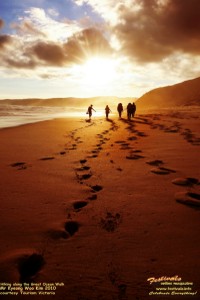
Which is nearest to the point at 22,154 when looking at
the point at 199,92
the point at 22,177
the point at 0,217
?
the point at 22,177

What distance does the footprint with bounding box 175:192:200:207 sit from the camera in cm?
405

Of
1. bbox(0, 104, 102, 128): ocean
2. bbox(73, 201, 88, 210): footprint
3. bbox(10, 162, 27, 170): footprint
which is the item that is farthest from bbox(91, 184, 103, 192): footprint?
bbox(0, 104, 102, 128): ocean

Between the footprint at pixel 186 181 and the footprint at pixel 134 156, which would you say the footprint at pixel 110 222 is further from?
the footprint at pixel 134 156

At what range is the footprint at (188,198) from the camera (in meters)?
4.05

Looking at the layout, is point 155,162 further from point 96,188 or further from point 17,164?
point 17,164

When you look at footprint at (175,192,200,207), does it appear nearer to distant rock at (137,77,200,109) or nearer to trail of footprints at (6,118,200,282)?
trail of footprints at (6,118,200,282)

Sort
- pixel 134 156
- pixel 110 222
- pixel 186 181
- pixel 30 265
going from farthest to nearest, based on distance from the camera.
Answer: pixel 134 156 < pixel 186 181 < pixel 110 222 < pixel 30 265

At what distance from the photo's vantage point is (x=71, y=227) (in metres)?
3.46

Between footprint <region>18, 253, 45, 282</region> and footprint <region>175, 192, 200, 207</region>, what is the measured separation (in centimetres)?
227

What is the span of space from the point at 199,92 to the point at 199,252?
5023 inches

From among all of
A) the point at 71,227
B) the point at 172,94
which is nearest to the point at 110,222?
the point at 71,227

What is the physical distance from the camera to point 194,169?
5875 millimetres

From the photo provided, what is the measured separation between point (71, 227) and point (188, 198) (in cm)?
186

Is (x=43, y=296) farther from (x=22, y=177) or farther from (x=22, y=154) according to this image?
(x=22, y=154)
